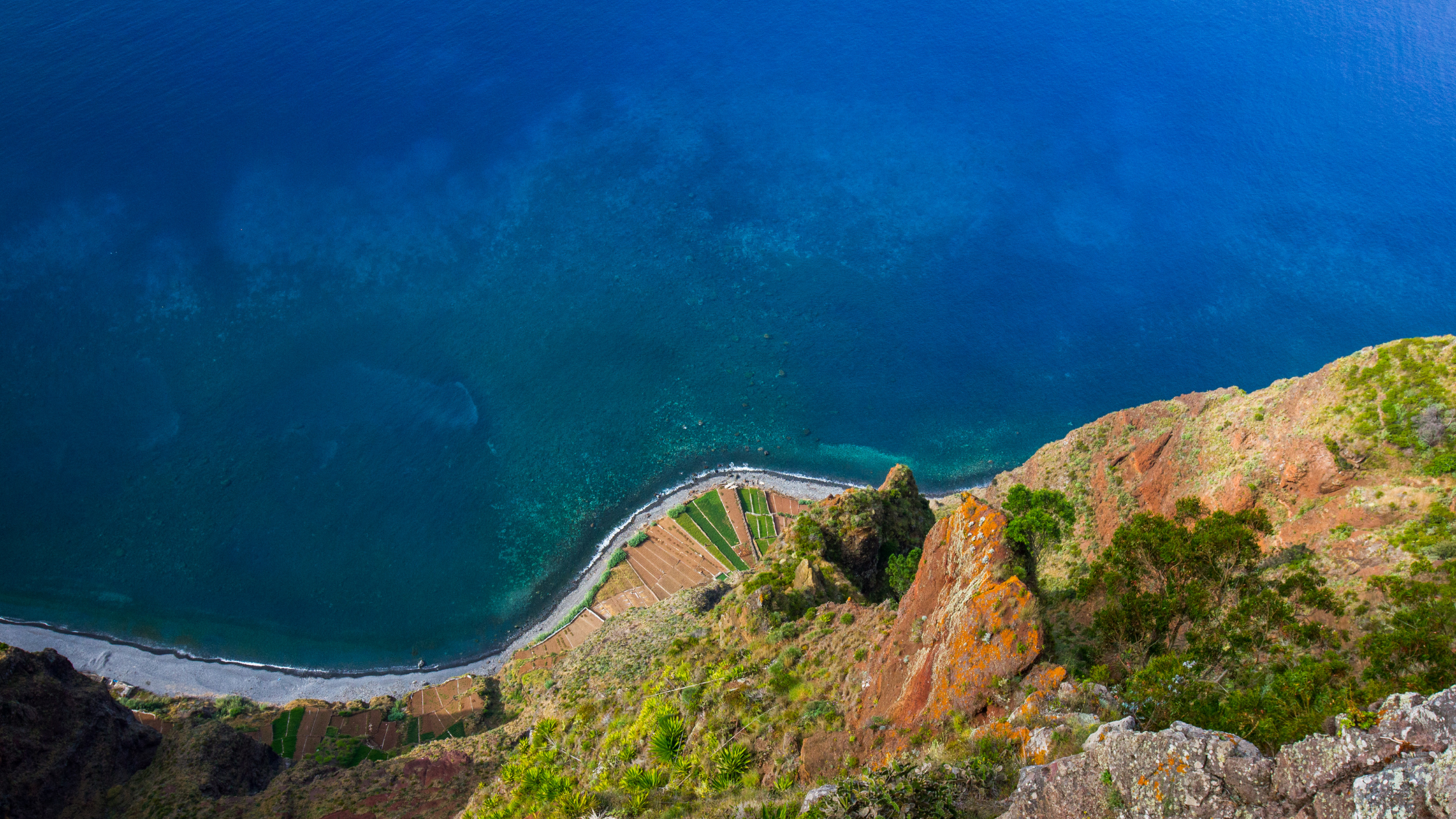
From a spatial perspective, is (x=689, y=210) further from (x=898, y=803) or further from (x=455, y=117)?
(x=898, y=803)

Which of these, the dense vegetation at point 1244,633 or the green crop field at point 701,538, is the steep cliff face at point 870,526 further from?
the green crop field at point 701,538

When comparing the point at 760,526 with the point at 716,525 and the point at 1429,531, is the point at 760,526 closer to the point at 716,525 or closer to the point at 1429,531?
the point at 716,525

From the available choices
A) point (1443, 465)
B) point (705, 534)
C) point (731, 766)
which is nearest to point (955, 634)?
point (731, 766)

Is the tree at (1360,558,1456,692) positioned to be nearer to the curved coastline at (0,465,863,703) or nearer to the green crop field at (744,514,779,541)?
the green crop field at (744,514,779,541)

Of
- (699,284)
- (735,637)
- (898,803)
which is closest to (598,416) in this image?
(699,284)

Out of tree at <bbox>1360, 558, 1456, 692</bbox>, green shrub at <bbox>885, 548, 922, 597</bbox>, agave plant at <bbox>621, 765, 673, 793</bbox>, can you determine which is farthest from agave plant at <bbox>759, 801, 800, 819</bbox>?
green shrub at <bbox>885, 548, 922, 597</bbox>
